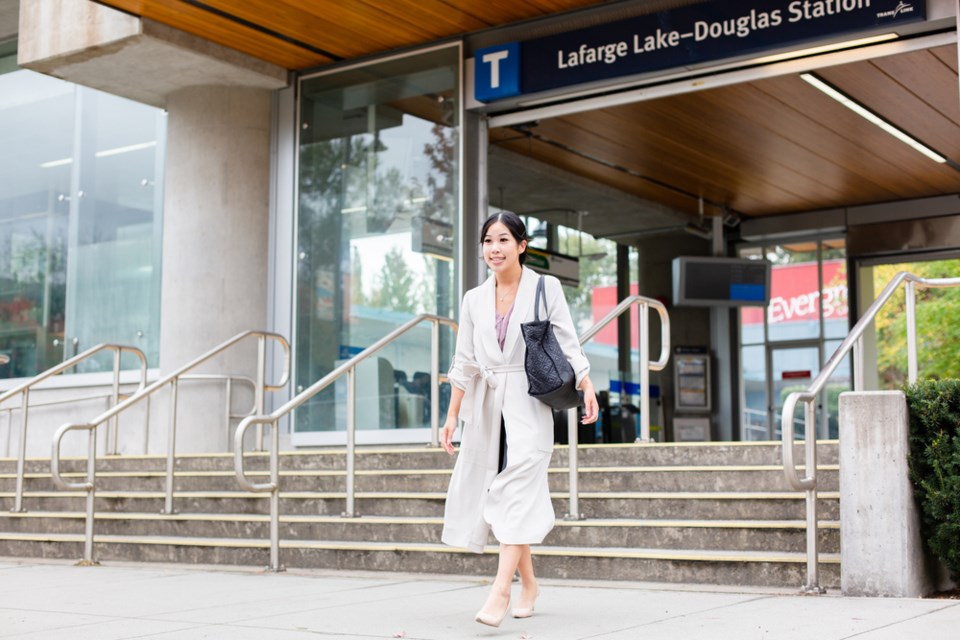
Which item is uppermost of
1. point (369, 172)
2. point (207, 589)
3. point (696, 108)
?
point (696, 108)

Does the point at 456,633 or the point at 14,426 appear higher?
the point at 14,426

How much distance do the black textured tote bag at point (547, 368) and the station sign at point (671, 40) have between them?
494 cm

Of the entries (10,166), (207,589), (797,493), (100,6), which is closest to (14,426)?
(10,166)

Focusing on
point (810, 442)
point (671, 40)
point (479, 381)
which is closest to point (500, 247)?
point (479, 381)

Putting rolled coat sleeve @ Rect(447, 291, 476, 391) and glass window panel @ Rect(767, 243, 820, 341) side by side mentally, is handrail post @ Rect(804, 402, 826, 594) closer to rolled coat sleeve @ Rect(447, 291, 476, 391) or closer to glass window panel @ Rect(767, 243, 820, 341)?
rolled coat sleeve @ Rect(447, 291, 476, 391)

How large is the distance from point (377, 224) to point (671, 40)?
318cm

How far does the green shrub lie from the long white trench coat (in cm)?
164

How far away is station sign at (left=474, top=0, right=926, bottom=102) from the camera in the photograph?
27.7 feet

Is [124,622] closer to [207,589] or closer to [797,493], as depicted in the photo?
[207,589]

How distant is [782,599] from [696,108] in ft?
24.5

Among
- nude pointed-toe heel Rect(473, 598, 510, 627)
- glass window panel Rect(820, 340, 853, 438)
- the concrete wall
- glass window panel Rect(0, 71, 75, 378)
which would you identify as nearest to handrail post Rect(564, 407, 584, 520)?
nude pointed-toe heel Rect(473, 598, 510, 627)

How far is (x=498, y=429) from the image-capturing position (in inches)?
184

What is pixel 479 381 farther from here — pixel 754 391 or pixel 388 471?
pixel 754 391

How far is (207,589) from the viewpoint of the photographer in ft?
20.2
